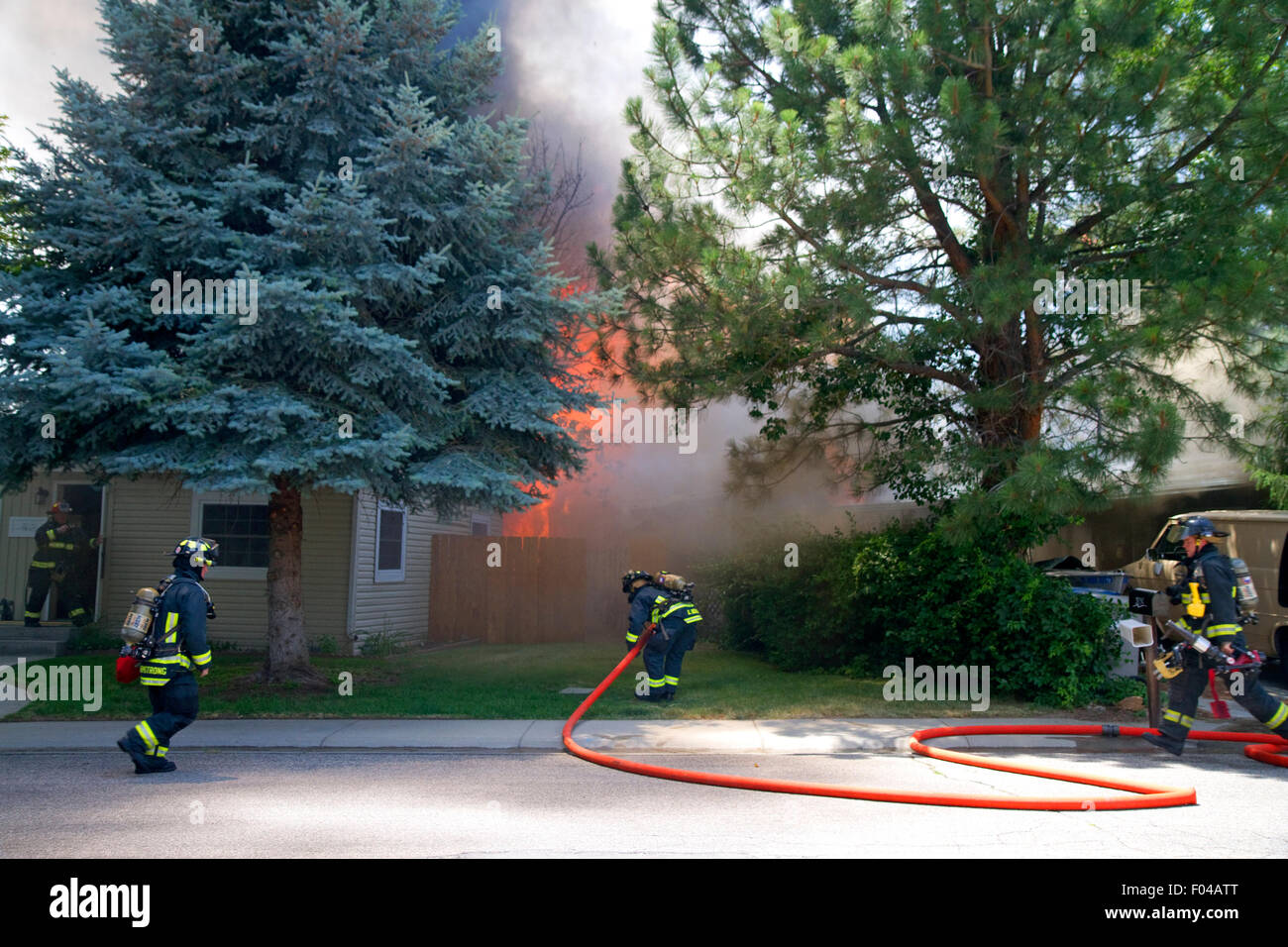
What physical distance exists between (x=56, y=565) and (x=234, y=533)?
7.59 feet

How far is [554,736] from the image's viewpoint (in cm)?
810

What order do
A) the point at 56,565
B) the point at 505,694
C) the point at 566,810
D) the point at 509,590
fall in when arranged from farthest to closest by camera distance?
the point at 509,590
the point at 56,565
the point at 505,694
the point at 566,810

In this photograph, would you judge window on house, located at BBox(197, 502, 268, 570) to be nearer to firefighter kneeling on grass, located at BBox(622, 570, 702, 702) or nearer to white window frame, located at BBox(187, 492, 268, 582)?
white window frame, located at BBox(187, 492, 268, 582)

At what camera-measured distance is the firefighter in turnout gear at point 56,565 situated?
12.9m

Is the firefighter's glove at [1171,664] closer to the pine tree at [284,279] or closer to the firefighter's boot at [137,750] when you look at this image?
the pine tree at [284,279]

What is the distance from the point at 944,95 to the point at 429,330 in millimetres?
5533

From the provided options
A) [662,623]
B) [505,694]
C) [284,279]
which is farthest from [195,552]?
[662,623]

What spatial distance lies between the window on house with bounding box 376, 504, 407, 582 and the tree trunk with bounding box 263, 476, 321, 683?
3.42m

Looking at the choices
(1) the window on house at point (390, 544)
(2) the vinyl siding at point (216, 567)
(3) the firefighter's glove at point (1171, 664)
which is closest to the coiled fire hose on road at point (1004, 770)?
(3) the firefighter's glove at point (1171, 664)

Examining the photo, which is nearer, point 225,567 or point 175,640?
point 175,640

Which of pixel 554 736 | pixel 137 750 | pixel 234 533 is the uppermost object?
pixel 234 533

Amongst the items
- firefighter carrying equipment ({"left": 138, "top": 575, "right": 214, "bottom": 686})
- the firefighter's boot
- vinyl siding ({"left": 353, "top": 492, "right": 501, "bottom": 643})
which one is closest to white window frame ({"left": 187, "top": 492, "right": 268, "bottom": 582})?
vinyl siding ({"left": 353, "top": 492, "right": 501, "bottom": 643})

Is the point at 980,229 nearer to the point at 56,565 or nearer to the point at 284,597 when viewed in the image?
the point at 284,597

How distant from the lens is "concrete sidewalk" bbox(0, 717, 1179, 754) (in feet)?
25.6
